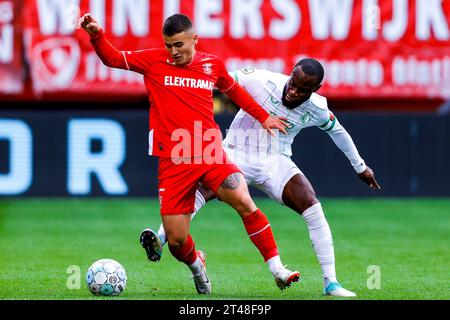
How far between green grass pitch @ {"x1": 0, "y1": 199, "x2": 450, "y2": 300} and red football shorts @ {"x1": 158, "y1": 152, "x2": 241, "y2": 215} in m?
0.70

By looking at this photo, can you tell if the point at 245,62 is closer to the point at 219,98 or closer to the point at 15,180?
the point at 219,98

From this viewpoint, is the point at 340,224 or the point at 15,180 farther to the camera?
the point at 15,180

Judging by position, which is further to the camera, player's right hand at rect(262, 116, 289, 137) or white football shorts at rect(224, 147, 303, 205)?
white football shorts at rect(224, 147, 303, 205)

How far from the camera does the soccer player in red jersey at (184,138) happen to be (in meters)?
8.47

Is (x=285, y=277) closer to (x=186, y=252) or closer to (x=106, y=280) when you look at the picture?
(x=186, y=252)

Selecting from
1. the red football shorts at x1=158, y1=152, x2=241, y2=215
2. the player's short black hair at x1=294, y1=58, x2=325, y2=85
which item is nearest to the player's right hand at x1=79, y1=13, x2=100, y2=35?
the red football shorts at x1=158, y1=152, x2=241, y2=215

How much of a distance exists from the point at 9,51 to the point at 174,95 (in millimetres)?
9510

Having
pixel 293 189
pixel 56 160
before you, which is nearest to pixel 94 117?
pixel 56 160

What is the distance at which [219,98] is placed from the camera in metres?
19.5

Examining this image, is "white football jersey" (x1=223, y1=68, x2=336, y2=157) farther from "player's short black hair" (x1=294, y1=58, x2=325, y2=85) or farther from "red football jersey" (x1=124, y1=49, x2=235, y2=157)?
"red football jersey" (x1=124, y1=49, x2=235, y2=157)

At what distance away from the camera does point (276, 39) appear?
17.8 meters

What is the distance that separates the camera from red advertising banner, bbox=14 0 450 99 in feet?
57.2

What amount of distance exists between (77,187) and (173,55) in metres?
9.29
